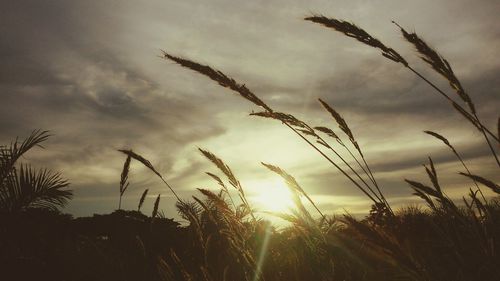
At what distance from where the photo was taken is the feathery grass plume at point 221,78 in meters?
1.81

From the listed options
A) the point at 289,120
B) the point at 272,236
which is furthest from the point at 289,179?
the point at 272,236

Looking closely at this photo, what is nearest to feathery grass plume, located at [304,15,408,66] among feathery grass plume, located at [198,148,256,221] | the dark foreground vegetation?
the dark foreground vegetation

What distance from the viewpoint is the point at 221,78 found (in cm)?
186

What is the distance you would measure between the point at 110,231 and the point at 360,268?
685cm

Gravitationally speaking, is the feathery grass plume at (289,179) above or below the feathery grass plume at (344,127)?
below

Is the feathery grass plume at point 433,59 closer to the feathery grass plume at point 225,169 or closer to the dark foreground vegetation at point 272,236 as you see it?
the dark foreground vegetation at point 272,236

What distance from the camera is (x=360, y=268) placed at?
292 cm

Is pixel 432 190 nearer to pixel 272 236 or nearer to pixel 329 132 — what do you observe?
pixel 329 132

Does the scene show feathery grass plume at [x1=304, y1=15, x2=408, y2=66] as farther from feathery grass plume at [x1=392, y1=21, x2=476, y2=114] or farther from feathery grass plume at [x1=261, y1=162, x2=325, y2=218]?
feathery grass plume at [x1=261, y1=162, x2=325, y2=218]

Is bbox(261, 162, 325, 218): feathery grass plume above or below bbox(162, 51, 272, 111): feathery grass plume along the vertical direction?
below

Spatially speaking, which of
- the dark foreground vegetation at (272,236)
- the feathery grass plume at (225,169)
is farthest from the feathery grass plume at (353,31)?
the feathery grass plume at (225,169)

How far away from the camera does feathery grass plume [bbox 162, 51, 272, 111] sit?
1.81 meters

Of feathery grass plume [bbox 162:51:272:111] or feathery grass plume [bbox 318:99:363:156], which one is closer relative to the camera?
feathery grass plume [bbox 162:51:272:111]

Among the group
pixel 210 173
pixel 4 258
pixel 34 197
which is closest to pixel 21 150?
pixel 34 197
